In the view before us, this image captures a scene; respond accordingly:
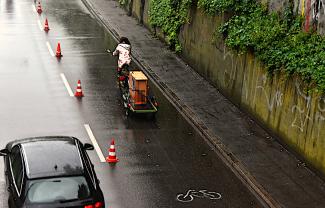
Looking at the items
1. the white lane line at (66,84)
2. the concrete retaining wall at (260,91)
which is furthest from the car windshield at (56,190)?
the white lane line at (66,84)

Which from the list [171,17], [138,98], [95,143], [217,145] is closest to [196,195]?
[217,145]

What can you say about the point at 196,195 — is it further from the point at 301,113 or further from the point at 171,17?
the point at 171,17

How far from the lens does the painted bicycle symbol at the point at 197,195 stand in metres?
14.4

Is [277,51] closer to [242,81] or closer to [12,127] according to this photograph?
[242,81]

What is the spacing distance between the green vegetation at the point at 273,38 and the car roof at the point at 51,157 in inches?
249

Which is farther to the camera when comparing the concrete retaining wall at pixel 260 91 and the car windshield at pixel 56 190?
the concrete retaining wall at pixel 260 91

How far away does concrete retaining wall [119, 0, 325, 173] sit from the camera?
15.8 meters

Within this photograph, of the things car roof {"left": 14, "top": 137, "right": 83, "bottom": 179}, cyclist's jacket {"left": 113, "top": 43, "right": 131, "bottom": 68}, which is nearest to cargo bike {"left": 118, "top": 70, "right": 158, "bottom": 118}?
cyclist's jacket {"left": 113, "top": 43, "right": 131, "bottom": 68}

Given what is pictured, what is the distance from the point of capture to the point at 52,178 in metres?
11.6

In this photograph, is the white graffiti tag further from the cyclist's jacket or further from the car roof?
the cyclist's jacket

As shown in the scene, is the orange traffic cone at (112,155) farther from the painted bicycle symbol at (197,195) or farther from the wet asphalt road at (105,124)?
the painted bicycle symbol at (197,195)

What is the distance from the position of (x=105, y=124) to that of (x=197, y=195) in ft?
16.9

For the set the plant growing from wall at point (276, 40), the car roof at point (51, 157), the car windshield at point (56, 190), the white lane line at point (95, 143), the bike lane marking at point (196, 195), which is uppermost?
the plant growing from wall at point (276, 40)

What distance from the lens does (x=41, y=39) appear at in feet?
94.9
